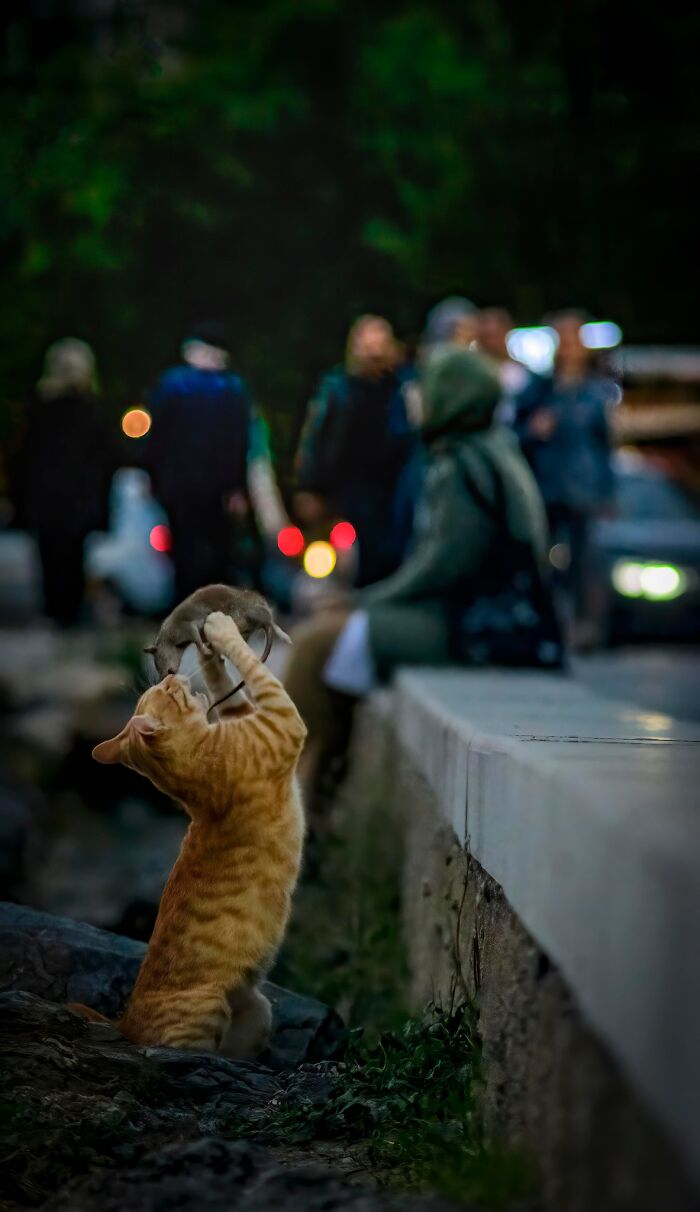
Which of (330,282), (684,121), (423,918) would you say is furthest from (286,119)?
(423,918)

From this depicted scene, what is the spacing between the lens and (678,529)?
17.0m

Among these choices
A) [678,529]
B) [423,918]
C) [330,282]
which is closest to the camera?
[423,918]

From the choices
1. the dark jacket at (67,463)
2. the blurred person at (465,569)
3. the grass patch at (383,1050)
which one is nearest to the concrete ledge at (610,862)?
the grass patch at (383,1050)

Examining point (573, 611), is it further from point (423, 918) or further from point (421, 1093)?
point (421, 1093)

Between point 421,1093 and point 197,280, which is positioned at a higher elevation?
point 197,280

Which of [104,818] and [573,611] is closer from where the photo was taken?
[104,818]

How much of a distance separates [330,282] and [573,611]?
631 inches

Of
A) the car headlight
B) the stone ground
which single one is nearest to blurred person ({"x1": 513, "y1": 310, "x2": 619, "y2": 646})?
the car headlight

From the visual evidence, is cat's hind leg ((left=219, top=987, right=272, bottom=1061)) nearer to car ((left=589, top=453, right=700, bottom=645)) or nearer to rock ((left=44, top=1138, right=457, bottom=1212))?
rock ((left=44, top=1138, right=457, bottom=1212))

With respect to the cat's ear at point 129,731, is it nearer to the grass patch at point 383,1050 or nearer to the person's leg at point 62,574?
the grass patch at point 383,1050

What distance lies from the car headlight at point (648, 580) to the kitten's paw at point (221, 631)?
1152 centimetres

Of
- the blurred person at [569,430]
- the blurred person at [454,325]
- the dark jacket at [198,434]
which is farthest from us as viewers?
the blurred person at [569,430]

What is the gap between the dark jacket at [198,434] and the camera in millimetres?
13594

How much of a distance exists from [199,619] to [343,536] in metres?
8.80
